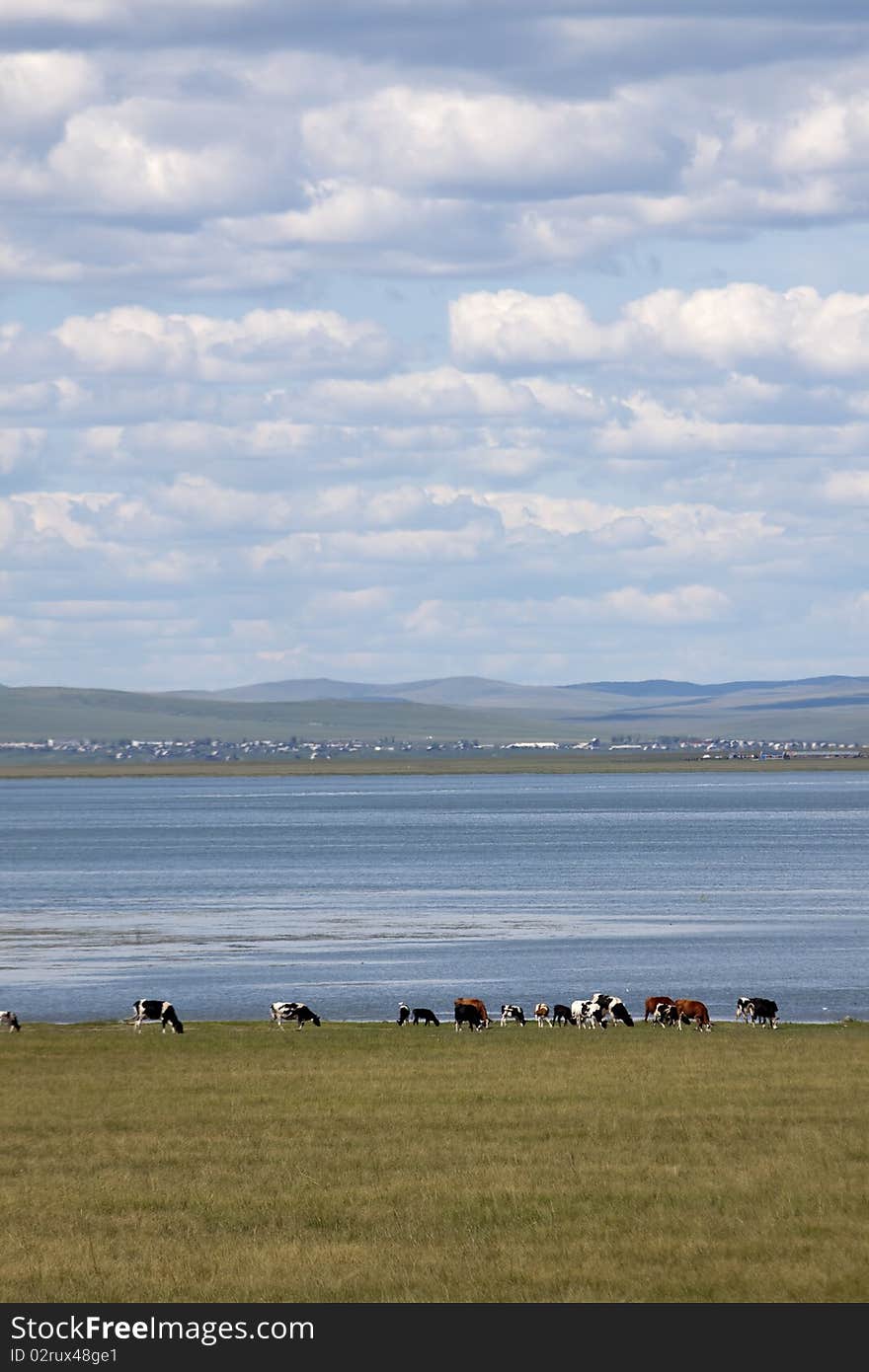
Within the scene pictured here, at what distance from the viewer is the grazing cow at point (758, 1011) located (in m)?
39.2

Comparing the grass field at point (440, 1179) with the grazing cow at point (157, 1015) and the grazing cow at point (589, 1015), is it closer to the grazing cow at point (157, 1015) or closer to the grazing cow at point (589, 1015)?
the grazing cow at point (157, 1015)

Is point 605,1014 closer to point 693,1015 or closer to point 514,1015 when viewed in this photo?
point 514,1015

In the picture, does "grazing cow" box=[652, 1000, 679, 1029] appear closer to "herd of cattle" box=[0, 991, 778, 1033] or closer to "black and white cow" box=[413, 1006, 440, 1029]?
"herd of cattle" box=[0, 991, 778, 1033]

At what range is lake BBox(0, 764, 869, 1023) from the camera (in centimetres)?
4966

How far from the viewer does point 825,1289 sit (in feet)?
45.3

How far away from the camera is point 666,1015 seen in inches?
1545

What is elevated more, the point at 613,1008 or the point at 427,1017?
the point at 613,1008

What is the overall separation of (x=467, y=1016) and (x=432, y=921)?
3484 centimetres

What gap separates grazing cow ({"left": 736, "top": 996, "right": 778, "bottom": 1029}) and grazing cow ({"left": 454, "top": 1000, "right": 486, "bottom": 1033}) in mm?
5680

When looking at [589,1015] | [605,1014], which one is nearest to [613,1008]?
[605,1014]

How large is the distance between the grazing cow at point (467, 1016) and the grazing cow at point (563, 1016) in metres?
2.02
